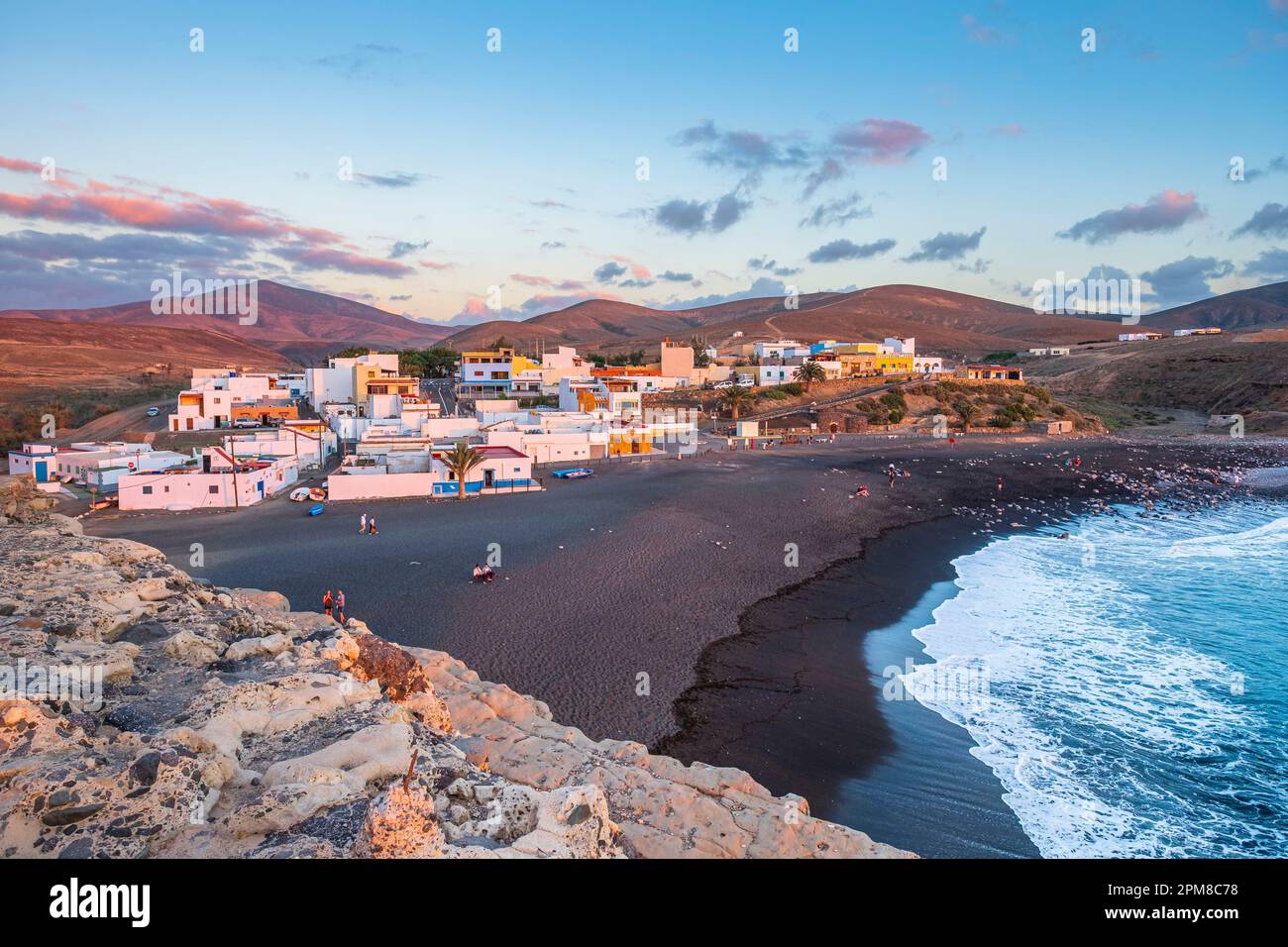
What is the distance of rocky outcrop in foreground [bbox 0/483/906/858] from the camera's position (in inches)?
153

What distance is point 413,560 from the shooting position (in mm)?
19406

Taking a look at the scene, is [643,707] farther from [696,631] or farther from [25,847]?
[25,847]

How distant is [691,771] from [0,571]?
311 inches

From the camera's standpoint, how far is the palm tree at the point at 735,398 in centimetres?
5431

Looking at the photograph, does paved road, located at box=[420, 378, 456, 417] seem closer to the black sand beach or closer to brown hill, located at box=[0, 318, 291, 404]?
the black sand beach

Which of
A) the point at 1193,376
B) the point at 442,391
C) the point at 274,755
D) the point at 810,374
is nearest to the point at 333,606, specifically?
the point at 274,755

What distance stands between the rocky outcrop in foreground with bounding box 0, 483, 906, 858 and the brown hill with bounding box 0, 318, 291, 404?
61154 mm

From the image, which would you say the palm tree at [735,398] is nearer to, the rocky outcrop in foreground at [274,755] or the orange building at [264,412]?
the orange building at [264,412]

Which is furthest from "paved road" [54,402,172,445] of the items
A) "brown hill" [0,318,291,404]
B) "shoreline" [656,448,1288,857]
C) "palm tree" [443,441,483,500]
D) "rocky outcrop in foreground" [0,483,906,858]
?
"shoreline" [656,448,1288,857]

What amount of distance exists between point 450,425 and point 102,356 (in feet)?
234

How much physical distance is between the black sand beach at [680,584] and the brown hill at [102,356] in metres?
48.7

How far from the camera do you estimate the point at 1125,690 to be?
1366cm

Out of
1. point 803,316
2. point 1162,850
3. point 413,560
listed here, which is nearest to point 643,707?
point 1162,850

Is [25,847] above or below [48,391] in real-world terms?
below
